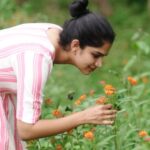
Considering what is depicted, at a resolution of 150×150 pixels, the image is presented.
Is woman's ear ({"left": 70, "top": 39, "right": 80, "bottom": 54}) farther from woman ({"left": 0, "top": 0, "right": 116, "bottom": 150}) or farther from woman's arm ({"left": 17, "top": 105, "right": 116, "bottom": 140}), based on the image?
woman's arm ({"left": 17, "top": 105, "right": 116, "bottom": 140})

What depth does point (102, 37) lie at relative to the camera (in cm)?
420

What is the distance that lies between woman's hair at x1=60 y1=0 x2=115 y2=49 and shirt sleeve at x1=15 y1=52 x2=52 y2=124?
0.75ft

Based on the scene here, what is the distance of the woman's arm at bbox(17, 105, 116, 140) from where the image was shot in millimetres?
4059

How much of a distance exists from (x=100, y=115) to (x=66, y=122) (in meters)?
Result: 0.19

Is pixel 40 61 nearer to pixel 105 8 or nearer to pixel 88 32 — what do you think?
pixel 88 32

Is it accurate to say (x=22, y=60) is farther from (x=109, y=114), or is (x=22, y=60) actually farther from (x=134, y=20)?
(x=134, y=20)

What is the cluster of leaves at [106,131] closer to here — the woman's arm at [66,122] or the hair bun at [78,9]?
the woman's arm at [66,122]

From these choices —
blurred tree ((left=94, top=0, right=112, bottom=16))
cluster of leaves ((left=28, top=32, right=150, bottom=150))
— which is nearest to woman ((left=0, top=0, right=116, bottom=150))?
cluster of leaves ((left=28, top=32, right=150, bottom=150))

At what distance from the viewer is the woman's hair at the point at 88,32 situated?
4.19m

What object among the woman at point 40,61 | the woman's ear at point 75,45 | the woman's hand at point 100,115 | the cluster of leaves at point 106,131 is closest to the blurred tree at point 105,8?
the cluster of leaves at point 106,131

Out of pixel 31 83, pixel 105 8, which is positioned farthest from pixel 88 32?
pixel 105 8

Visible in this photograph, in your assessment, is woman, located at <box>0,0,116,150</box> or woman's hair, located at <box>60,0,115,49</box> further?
woman's hair, located at <box>60,0,115,49</box>

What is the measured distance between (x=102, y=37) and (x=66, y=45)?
0.68ft

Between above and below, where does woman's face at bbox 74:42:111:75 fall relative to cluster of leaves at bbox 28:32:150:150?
above
